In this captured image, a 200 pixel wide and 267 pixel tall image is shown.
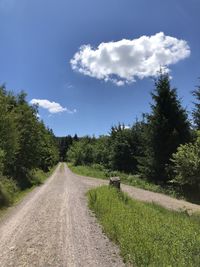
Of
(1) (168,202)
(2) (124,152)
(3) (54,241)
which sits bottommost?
(3) (54,241)

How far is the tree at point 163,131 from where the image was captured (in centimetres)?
2844

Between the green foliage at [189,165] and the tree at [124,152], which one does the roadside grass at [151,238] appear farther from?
the tree at [124,152]

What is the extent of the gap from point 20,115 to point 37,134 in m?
4.03

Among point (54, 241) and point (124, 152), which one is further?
point (124, 152)

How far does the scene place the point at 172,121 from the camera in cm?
2888

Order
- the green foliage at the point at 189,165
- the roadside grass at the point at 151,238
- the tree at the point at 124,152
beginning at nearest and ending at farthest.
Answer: the roadside grass at the point at 151,238 → the green foliage at the point at 189,165 → the tree at the point at 124,152

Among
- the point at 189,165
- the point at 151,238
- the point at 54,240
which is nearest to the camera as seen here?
the point at 151,238

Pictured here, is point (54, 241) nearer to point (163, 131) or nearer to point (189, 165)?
point (189, 165)

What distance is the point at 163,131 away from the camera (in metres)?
28.5

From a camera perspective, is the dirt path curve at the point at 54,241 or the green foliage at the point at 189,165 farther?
the green foliage at the point at 189,165

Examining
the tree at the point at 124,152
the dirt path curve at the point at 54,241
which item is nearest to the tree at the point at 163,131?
the dirt path curve at the point at 54,241

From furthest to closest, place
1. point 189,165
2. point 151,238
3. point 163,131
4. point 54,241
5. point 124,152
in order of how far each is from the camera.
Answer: point 124,152, point 163,131, point 189,165, point 54,241, point 151,238

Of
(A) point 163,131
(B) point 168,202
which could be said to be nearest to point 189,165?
(B) point 168,202

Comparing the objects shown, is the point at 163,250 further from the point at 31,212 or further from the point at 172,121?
the point at 172,121
